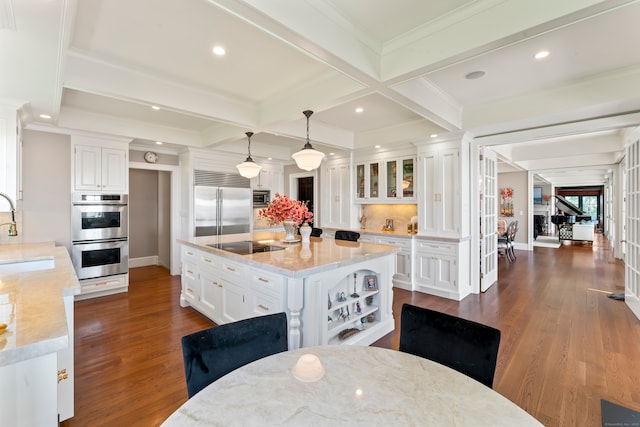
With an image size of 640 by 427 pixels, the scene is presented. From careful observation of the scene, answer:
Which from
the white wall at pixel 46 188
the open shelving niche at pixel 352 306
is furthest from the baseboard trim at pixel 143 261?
the open shelving niche at pixel 352 306

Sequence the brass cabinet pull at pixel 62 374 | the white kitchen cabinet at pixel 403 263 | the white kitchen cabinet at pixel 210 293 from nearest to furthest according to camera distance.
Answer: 1. the brass cabinet pull at pixel 62 374
2. the white kitchen cabinet at pixel 210 293
3. the white kitchen cabinet at pixel 403 263

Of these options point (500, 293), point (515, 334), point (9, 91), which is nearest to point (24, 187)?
point (9, 91)

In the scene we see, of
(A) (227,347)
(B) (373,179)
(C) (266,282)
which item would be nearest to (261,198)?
(B) (373,179)

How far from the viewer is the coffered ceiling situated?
74.2 inches

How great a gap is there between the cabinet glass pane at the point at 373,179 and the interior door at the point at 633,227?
3.30 metres

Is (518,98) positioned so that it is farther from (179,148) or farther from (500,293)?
(179,148)

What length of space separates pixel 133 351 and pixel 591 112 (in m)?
5.24

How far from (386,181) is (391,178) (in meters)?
0.10

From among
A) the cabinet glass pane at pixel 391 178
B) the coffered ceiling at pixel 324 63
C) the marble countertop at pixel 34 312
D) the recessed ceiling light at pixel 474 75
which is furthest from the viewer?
the cabinet glass pane at pixel 391 178

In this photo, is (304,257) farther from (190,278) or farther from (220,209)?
(220,209)

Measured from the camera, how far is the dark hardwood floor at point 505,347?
2053 millimetres

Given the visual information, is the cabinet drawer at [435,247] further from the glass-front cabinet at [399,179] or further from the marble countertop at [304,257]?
the marble countertop at [304,257]

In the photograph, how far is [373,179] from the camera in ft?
18.2

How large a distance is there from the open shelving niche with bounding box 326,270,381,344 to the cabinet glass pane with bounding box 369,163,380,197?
8.75 ft
